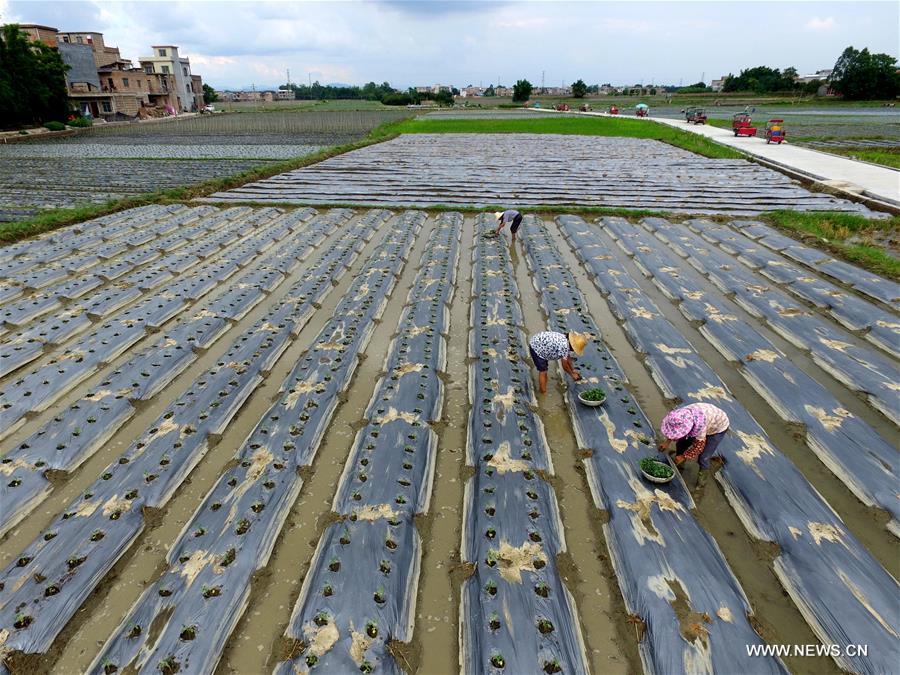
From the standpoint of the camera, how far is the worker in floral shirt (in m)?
4.09

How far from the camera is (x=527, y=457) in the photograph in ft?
15.4

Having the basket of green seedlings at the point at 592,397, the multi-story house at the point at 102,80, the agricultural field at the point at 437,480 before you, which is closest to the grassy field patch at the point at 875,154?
the agricultural field at the point at 437,480

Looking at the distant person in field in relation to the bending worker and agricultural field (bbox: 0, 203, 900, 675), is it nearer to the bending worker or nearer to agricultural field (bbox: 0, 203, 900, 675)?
agricultural field (bbox: 0, 203, 900, 675)

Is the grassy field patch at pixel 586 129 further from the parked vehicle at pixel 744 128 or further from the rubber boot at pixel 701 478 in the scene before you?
the rubber boot at pixel 701 478

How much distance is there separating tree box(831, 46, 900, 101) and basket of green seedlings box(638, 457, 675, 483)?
3499 inches

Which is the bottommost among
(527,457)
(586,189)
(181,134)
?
(527,457)

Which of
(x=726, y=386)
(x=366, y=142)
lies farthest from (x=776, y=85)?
(x=726, y=386)

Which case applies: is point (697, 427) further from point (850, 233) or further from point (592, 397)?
point (850, 233)

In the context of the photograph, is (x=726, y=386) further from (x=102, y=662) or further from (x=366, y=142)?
(x=366, y=142)

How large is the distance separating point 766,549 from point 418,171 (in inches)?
745

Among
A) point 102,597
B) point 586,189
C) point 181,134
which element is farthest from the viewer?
point 181,134

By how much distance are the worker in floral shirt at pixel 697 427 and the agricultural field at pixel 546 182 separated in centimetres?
1140

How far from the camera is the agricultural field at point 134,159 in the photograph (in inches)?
669

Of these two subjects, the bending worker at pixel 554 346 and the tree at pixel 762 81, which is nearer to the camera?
the bending worker at pixel 554 346
